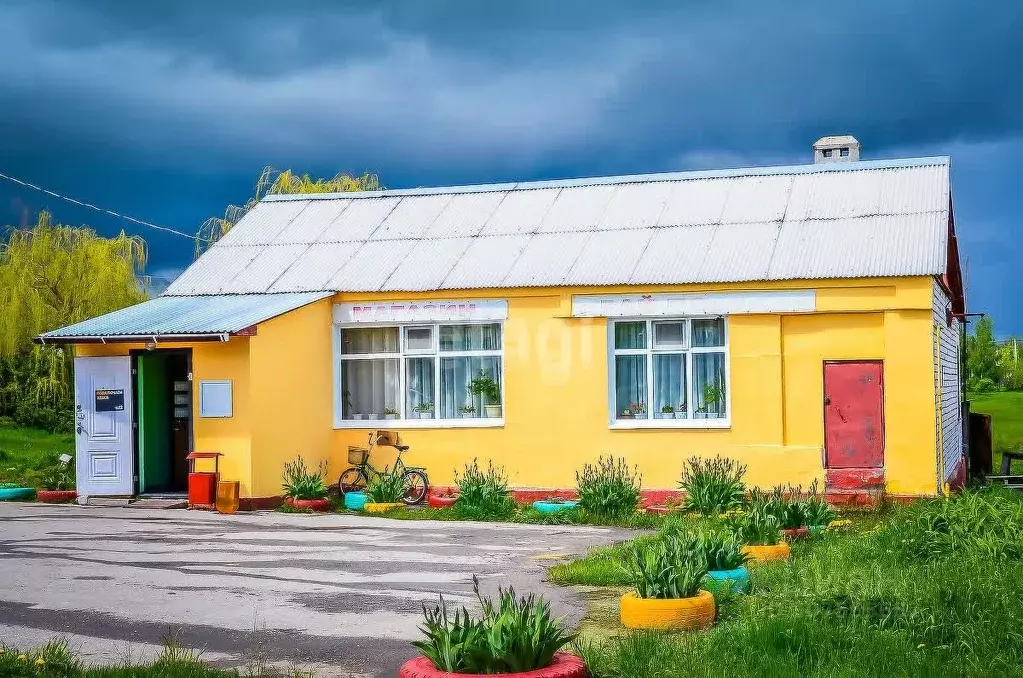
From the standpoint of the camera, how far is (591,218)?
Result: 68.1 ft

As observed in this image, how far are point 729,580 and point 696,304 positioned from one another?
8.95 meters

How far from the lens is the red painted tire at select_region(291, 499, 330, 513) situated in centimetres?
1805

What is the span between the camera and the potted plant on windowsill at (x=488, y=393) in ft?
63.4

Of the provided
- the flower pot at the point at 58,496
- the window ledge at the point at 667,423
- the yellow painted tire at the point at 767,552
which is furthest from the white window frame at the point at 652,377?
the flower pot at the point at 58,496

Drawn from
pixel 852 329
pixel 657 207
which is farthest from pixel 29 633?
pixel 657 207

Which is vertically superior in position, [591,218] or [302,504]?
[591,218]

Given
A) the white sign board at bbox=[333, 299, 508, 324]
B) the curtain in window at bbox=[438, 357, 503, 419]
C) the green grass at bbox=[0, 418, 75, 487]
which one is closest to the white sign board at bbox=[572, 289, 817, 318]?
the white sign board at bbox=[333, 299, 508, 324]

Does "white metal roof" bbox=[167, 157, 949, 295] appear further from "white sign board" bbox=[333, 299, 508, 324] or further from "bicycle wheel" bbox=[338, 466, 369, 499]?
"bicycle wheel" bbox=[338, 466, 369, 499]

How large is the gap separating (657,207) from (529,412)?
14.6 feet

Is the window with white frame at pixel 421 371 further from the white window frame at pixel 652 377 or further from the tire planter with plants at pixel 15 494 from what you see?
the tire planter with plants at pixel 15 494

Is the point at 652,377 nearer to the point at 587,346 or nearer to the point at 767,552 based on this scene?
the point at 587,346

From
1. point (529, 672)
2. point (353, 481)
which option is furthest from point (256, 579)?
point (353, 481)

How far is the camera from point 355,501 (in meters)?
18.4

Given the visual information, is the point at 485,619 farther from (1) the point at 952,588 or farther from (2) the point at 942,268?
(2) the point at 942,268
